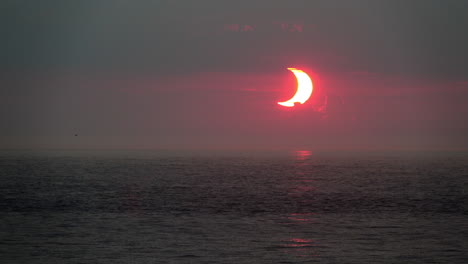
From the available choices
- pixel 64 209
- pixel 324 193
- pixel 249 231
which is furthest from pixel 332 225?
pixel 324 193

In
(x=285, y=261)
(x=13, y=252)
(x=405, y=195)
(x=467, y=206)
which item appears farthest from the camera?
(x=405, y=195)

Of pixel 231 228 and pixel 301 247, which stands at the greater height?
pixel 231 228

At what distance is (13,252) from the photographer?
32688 millimetres

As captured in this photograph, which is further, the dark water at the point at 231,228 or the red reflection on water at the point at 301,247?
the red reflection on water at the point at 301,247

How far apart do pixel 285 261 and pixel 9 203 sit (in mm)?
41426

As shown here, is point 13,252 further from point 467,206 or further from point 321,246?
point 467,206

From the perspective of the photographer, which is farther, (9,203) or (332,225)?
(9,203)

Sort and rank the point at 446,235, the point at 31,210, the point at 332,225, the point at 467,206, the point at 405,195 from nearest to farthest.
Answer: the point at 446,235, the point at 332,225, the point at 31,210, the point at 467,206, the point at 405,195

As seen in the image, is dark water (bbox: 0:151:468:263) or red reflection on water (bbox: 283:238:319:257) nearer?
dark water (bbox: 0:151:468:263)

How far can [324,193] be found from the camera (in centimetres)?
7769

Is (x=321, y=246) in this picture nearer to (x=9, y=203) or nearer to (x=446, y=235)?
(x=446, y=235)

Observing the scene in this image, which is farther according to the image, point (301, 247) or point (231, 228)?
point (231, 228)

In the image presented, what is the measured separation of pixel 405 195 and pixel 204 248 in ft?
163

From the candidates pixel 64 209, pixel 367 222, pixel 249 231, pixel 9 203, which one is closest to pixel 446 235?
pixel 367 222
